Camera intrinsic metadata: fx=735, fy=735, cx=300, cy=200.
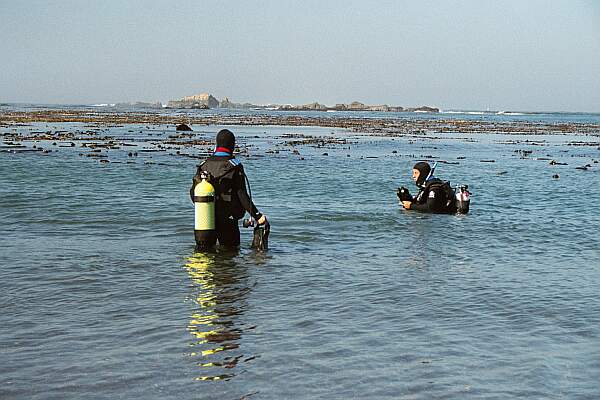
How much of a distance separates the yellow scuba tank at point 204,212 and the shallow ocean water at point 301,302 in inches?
10.6

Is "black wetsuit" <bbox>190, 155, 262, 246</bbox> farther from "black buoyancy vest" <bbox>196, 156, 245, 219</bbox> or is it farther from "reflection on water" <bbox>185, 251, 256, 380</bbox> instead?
"reflection on water" <bbox>185, 251, 256, 380</bbox>

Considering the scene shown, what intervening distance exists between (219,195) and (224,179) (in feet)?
0.82

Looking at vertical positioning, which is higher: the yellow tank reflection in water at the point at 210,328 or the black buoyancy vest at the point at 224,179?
the black buoyancy vest at the point at 224,179

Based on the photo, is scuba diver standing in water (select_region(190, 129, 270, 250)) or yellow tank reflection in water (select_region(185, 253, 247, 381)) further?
scuba diver standing in water (select_region(190, 129, 270, 250))

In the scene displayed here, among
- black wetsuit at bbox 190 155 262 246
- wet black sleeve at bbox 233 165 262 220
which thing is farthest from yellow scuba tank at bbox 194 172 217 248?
wet black sleeve at bbox 233 165 262 220

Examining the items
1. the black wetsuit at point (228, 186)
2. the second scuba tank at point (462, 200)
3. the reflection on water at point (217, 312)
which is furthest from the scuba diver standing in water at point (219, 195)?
the second scuba tank at point (462, 200)

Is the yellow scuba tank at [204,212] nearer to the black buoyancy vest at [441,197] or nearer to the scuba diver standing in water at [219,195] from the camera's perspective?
the scuba diver standing in water at [219,195]

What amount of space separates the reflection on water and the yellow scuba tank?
24 centimetres

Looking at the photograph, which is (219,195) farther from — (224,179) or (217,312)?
(217,312)

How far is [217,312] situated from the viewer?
7.82m

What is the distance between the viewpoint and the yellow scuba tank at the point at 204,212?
10414 millimetres

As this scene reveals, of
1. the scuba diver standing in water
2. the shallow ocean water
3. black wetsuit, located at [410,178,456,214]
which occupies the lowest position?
the shallow ocean water

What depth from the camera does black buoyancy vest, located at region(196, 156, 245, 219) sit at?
10.6 meters

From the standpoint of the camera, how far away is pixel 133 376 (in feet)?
19.0
